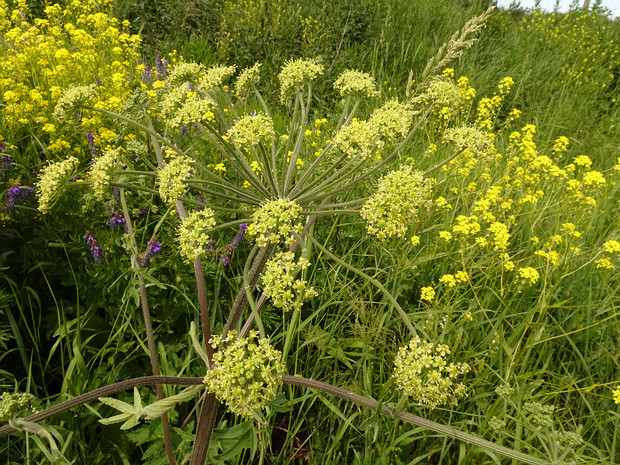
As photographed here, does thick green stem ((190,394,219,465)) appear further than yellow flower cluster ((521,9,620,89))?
No

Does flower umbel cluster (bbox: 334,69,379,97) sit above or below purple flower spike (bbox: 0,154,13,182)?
above

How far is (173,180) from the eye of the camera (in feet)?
5.86

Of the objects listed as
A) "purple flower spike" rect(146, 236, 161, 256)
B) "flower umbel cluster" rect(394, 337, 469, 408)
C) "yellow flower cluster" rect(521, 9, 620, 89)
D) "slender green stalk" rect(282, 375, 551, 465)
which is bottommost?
"purple flower spike" rect(146, 236, 161, 256)

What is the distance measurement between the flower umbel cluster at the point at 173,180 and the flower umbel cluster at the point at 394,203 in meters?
0.78

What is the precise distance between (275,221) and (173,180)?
1.62 ft

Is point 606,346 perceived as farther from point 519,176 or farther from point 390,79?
point 390,79

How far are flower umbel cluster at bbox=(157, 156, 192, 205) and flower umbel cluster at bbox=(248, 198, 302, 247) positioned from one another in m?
0.36

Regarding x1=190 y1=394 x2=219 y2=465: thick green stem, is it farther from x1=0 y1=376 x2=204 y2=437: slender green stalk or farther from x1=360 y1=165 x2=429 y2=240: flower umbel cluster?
x1=360 y1=165 x2=429 y2=240: flower umbel cluster

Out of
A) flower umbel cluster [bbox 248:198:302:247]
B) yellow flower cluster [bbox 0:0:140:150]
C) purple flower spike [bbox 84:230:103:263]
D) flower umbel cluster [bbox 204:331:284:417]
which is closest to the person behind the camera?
flower umbel cluster [bbox 204:331:284:417]

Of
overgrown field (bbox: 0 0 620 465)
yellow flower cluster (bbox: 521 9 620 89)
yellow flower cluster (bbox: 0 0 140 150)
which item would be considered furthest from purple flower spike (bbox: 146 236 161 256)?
yellow flower cluster (bbox: 521 9 620 89)

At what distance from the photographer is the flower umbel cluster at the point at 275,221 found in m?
1.65

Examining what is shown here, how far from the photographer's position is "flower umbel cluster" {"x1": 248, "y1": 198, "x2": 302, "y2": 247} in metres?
1.65

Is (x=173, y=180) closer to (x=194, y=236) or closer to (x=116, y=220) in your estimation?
(x=194, y=236)

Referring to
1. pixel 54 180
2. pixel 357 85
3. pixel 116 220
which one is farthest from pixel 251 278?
pixel 116 220
